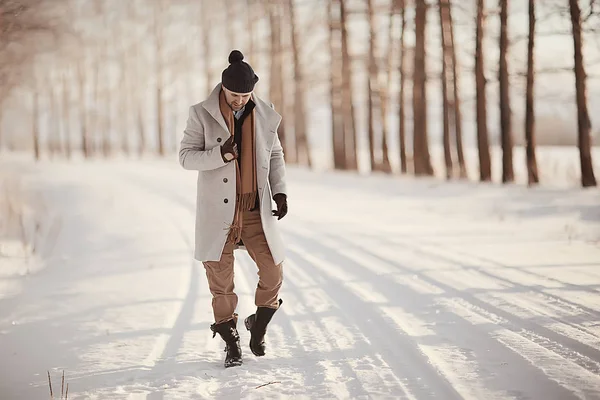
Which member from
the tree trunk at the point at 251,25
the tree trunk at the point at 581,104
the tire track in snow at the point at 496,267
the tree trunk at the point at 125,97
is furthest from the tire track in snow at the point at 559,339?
the tree trunk at the point at 125,97

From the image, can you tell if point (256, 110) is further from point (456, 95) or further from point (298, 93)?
point (298, 93)

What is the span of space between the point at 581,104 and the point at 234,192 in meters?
12.8

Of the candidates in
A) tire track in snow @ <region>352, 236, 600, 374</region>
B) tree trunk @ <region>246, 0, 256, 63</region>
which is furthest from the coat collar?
tree trunk @ <region>246, 0, 256, 63</region>

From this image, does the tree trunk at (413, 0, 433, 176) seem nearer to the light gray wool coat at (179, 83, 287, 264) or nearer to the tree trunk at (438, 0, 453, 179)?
the tree trunk at (438, 0, 453, 179)

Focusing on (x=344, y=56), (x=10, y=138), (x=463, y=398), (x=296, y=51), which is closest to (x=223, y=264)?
(x=463, y=398)

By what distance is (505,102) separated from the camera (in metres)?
17.3

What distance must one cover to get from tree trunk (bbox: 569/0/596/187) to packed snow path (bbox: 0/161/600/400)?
9.68 ft

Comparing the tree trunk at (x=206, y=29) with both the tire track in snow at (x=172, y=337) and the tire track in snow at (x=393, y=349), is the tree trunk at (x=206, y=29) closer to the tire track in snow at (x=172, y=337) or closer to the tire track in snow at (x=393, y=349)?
the tire track in snow at (x=172, y=337)

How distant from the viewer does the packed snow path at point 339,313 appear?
425cm

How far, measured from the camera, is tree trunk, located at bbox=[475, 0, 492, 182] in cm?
1789

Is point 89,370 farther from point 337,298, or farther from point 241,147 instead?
point 337,298

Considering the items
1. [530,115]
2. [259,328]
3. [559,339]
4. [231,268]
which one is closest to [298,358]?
[259,328]

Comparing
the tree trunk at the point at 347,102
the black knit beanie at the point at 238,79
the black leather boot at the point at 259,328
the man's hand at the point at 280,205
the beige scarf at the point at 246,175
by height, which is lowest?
the black leather boot at the point at 259,328

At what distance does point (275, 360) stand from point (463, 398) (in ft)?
4.82
